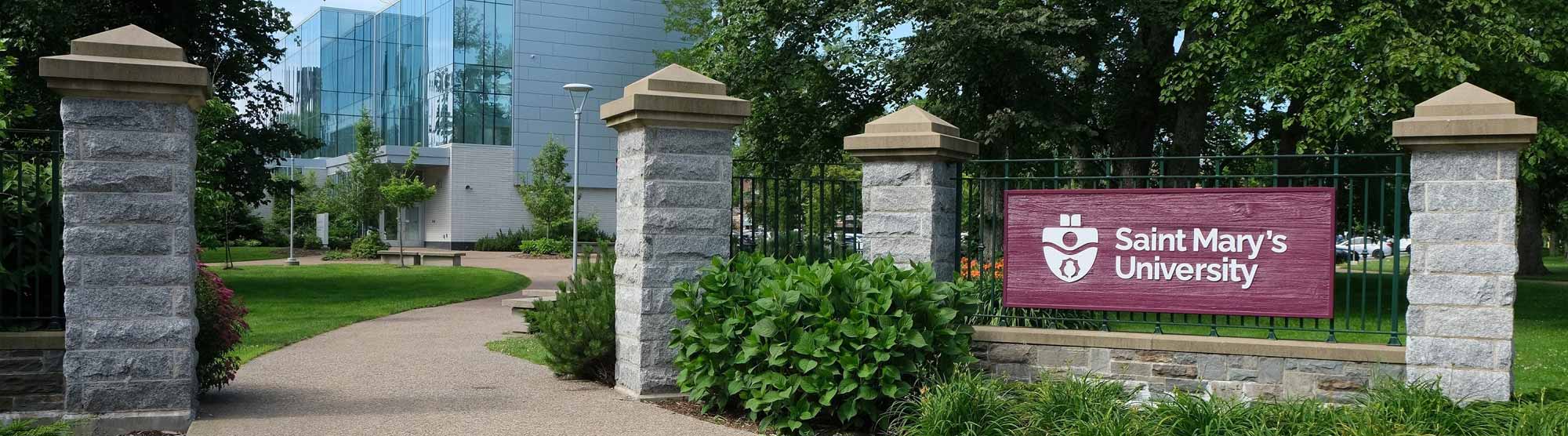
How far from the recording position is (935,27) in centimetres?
1855

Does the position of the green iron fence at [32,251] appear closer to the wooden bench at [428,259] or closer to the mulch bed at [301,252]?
the wooden bench at [428,259]

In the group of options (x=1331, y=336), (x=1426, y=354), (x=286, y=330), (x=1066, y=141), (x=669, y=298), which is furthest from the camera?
(x=1066, y=141)

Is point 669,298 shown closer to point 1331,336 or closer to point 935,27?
point 1331,336

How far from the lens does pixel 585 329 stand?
888 cm

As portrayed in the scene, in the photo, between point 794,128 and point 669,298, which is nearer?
point 669,298

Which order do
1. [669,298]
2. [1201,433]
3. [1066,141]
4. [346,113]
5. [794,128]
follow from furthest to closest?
[346,113] < [794,128] < [1066,141] < [669,298] < [1201,433]

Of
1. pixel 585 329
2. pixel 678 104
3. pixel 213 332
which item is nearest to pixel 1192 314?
pixel 678 104

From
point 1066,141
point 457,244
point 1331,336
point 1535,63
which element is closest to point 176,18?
point 1066,141

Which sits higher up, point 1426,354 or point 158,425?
point 1426,354

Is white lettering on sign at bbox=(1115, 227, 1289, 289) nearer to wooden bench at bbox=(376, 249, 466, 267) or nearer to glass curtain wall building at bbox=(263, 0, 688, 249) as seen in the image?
wooden bench at bbox=(376, 249, 466, 267)

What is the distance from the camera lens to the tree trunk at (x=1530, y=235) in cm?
3116

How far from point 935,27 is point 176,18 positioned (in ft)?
46.7

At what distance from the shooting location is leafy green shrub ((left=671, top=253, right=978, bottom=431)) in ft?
22.9

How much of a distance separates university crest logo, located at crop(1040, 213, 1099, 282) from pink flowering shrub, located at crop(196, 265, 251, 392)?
570 cm
